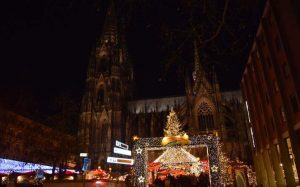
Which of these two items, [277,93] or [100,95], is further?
[100,95]

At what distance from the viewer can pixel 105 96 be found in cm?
6531

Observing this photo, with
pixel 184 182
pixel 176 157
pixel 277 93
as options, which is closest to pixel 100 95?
pixel 176 157

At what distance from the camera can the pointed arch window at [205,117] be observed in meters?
54.4

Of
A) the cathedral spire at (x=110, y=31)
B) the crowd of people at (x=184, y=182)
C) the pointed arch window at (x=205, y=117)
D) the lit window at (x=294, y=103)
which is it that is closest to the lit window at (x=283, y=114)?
the lit window at (x=294, y=103)

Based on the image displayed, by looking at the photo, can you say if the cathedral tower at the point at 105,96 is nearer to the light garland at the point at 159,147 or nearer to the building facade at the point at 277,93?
the building facade at the point at 277,93

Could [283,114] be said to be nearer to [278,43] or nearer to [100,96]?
[278,43]

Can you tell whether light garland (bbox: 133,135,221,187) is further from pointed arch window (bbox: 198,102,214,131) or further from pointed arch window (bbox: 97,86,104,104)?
pointed arch window (bbox: 97,86,104,104)

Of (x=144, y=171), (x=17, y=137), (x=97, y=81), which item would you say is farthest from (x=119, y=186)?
(x=97, y=81)

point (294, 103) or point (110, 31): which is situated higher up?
point (110, 31)

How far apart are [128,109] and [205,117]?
22.0m

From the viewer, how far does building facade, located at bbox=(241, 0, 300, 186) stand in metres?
18.9

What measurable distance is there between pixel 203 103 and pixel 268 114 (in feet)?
102

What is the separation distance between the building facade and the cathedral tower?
35288mm

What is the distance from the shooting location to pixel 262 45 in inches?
1009
